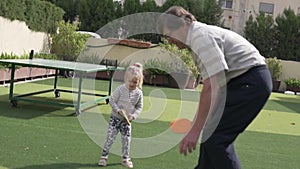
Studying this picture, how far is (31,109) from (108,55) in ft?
36.5

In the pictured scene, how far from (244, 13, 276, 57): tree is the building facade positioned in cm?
986

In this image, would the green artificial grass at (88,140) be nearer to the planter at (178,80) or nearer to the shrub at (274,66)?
the planter at (178,80)

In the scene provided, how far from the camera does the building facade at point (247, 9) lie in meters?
37.6

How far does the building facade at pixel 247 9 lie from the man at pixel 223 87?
114 feet

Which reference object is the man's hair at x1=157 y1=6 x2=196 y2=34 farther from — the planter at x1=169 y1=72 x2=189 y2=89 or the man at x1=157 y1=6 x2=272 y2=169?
the planter at x1=169 y1=72 x2=189 y2=89

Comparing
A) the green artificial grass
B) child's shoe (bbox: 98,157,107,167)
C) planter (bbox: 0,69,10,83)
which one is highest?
planter (bbox: 0,69,10,83)

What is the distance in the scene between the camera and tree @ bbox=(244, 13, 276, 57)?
2705 cm

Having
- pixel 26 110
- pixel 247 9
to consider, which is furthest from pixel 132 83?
pixel 247 9

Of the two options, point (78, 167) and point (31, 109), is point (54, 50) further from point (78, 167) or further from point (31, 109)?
point (78, 167)

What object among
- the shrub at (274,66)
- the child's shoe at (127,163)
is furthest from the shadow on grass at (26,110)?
the shrub at (274,66)

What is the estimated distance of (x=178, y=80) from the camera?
1800cm

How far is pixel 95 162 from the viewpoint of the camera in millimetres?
5480

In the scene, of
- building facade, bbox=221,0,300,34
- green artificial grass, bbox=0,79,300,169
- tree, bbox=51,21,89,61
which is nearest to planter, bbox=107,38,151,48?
tree, bbox=51,21,89,61

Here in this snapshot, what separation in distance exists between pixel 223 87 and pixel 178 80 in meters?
14.4
